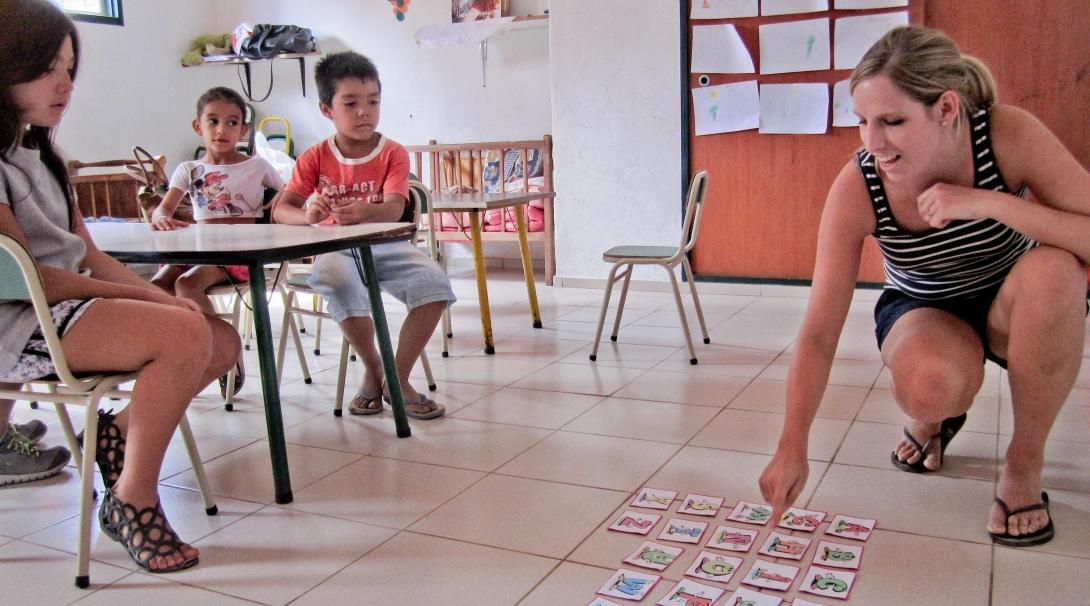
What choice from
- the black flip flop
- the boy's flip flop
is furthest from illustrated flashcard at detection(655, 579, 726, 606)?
the boy's flip flop

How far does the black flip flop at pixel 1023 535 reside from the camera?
157cm

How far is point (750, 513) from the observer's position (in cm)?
173

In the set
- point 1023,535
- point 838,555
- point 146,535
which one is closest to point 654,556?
point 838,555

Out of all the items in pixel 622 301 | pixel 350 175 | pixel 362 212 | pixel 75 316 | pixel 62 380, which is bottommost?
pixel 622 301

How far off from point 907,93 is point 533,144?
3.61 meters

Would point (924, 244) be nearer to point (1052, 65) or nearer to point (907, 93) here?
point (907, 93)

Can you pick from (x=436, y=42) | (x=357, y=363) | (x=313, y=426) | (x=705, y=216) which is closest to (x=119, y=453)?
(x=313, y=426)

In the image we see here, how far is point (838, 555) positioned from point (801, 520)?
156 mm

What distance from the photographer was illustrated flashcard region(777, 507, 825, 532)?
1.67 metres

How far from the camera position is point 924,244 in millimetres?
1662

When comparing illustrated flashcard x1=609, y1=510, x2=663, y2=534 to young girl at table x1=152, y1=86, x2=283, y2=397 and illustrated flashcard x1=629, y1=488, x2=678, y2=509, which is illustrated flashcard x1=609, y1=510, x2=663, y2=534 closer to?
illustrated flashcard x1=629, y1=488, x2=678, y2=509

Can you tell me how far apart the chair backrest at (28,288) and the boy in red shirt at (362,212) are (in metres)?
0.98

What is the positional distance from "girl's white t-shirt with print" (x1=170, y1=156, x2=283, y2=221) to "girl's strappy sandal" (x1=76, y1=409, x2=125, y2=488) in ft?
4.17

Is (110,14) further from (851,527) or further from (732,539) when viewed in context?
(851,527)
